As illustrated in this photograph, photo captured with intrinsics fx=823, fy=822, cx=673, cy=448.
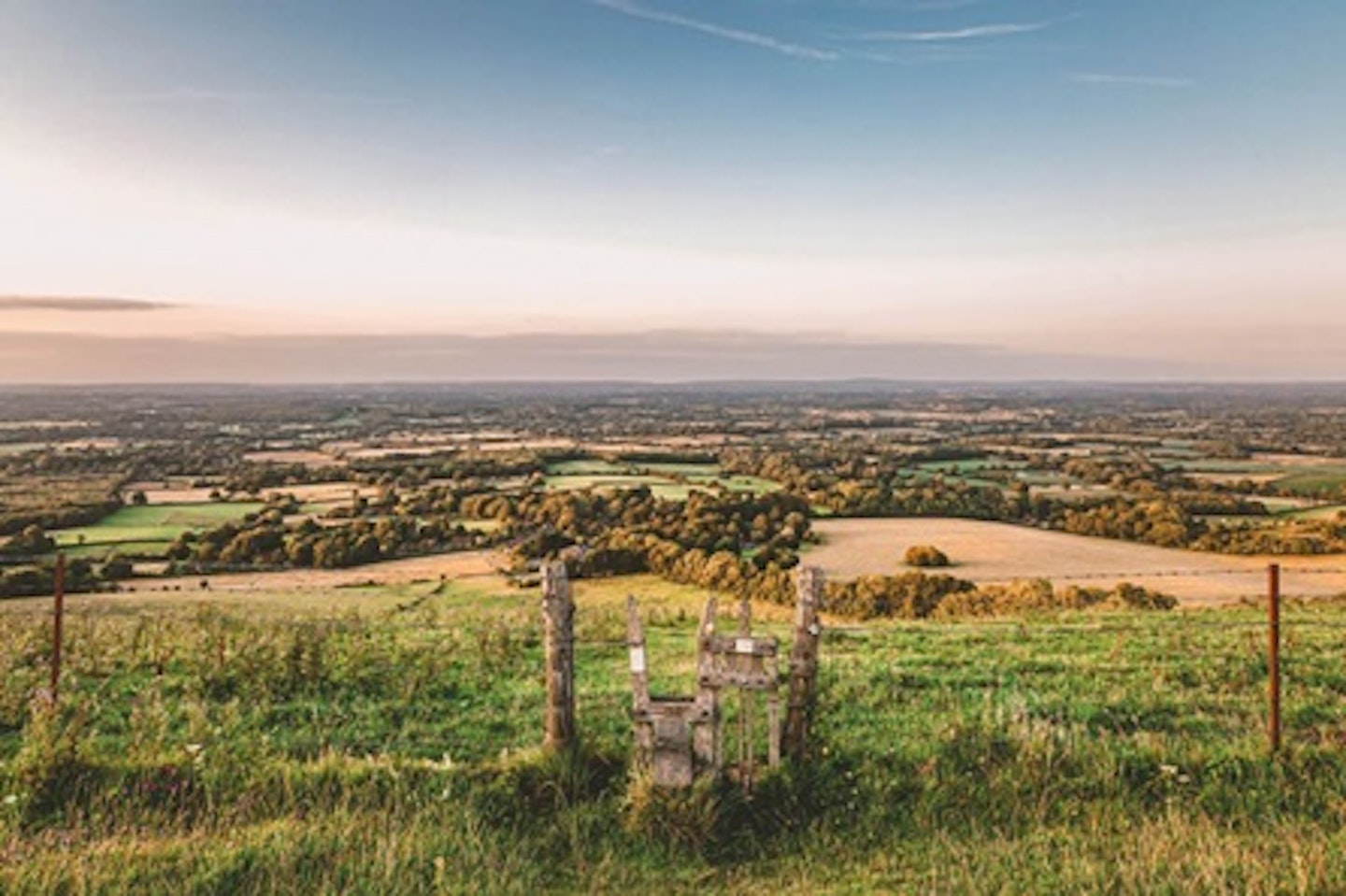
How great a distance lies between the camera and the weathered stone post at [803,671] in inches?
317

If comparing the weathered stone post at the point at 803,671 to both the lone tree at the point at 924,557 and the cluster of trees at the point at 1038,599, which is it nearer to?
the cluster of trees at the point at 1038,599

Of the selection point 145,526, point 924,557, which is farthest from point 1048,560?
point 145,526

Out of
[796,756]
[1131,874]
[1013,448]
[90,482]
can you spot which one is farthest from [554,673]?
[1013,448]

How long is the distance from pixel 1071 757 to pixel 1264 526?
4860 centimetres

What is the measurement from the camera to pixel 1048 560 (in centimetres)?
4094

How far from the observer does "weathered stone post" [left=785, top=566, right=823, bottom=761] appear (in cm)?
805

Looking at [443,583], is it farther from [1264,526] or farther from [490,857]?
[1264,526]

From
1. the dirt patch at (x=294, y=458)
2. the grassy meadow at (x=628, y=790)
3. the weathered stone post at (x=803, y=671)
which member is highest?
the weathered stone post at (x=803, y=671)

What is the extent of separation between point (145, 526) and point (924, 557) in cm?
4090

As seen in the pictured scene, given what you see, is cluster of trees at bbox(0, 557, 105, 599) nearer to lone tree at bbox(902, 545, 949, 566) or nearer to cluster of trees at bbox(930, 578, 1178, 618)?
cluster of trees at bbox(930, 578, 1178, 618)

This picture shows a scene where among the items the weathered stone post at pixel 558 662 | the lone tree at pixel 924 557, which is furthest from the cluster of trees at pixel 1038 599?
the weathered stone post at pixel 558 662

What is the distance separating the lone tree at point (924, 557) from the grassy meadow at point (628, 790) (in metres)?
28.0

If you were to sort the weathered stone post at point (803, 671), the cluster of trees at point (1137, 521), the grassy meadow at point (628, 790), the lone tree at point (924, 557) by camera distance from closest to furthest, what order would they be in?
1. the grassy meadow at point (628, 790)
2. the weathered stone post at point (803, 671)
3. the lone tree at point (924, 557)
4. the cluster of trees at point (1137, 521)

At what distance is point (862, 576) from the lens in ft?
116
